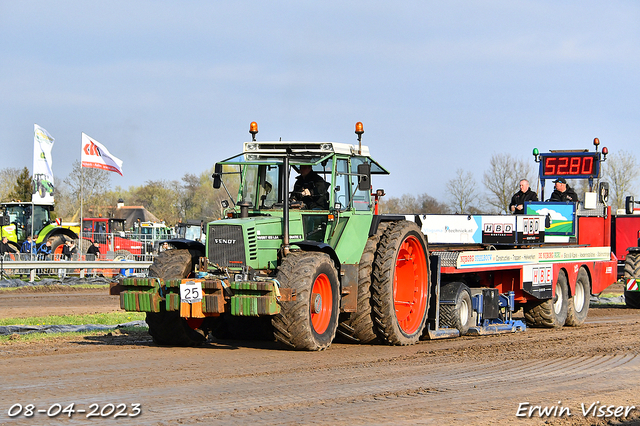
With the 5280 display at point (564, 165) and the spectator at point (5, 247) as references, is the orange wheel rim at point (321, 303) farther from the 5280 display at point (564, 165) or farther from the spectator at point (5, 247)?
the spectator at point (5, 247)

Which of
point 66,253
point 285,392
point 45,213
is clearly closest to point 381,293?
point 285,392

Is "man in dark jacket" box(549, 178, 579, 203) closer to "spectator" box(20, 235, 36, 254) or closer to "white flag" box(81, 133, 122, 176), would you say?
"white flag" box(81, 133, 122, 176)

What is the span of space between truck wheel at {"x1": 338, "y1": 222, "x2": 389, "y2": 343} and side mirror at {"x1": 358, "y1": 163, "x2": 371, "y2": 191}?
Answer: 0.71 m

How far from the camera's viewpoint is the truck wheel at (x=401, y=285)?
426 inches

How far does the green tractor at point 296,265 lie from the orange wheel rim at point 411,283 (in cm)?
2

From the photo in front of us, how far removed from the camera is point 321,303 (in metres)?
10.1

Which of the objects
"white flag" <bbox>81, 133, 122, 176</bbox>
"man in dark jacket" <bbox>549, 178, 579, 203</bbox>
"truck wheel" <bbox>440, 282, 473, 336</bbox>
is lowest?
"truck wheel" <bbox>440, 282, 473, 336</bbox>

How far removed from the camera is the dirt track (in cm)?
640

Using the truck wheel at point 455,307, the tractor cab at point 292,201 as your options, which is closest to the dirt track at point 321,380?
the truck wheel at point 455,307

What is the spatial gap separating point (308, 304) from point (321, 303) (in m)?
0.60

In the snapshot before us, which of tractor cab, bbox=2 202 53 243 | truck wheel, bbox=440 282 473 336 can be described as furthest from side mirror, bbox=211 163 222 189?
tractor cab, bbox=2 202 53 243

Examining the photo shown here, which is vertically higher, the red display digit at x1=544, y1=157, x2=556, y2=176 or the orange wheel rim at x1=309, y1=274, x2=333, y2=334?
the red display digit at x1=544, y1=157, x2=556, y2=176

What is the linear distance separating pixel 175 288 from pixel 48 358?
166cm

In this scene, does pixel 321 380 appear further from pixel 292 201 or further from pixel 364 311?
pixel 292 201
